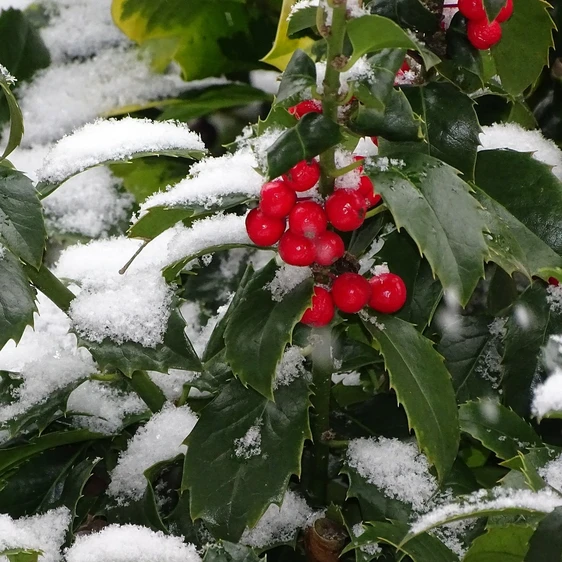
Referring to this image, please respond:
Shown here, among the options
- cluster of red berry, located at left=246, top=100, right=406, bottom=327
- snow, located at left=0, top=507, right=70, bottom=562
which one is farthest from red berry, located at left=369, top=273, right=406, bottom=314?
snow, located at left=0, top=507, right=70, bottom=562

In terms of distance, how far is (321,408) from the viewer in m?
0.67

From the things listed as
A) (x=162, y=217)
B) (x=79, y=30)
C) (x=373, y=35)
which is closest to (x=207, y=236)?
(x=162, y=217)

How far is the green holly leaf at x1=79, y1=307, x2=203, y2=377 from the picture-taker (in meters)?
0.61

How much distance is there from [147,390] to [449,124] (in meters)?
0.38

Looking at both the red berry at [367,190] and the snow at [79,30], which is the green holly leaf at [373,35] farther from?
the snow at [79,30]

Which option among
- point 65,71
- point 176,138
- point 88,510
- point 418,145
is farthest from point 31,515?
point 65,71

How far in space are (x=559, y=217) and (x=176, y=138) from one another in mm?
362

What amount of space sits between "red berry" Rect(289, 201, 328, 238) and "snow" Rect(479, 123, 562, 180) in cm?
30

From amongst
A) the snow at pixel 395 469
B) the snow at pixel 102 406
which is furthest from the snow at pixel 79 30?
the snow at pixel 395 469

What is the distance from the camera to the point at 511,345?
0.70 metres

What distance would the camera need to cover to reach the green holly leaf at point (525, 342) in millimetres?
682

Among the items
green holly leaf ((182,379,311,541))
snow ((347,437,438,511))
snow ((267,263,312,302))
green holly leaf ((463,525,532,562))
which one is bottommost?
snow ((347,437,438,511))

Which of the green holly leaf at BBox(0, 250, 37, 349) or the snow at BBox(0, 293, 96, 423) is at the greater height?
the green holly leaf at BBox(0, 250, 37, 349)

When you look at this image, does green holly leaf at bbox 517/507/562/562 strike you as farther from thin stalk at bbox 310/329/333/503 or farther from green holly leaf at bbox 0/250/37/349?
green holly leaf at bbox 0/250/37/349
